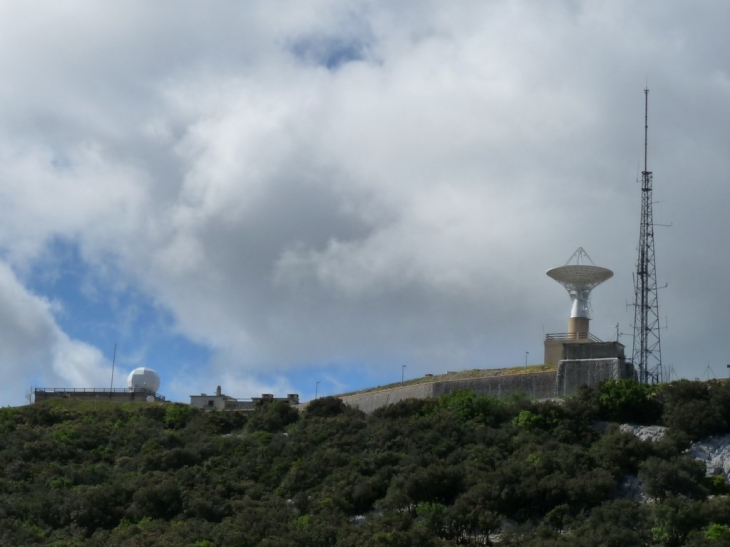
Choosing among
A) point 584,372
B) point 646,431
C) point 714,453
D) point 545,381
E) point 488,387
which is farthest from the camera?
point 488,387

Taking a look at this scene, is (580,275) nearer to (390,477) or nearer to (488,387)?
(488,387)

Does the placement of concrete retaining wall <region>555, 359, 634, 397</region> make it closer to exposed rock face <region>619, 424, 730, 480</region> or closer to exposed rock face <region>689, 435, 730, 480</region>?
exposed rock face <region>619, 424, 730, 480</region>

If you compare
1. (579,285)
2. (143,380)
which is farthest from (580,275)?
(143,380)

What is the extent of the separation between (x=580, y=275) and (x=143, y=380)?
87.7 feet

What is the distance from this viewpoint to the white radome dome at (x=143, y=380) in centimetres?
6469

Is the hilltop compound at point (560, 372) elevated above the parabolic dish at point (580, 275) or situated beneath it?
situated beneath

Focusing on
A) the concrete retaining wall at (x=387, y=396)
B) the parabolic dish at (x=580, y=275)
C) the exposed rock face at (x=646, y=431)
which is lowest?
the exposed rock face at (x=646, y=431)

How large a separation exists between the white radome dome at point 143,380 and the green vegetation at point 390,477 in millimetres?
13359

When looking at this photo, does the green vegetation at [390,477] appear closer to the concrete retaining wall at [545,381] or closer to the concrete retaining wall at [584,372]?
the concrete retaining wall at [545,381]

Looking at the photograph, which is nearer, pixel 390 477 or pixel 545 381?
pixel 390 477

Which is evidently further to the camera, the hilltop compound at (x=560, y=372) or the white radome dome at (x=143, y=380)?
the white radome dome at (x=143, y=380)

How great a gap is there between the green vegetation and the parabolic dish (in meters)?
9.54

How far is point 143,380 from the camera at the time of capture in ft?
213

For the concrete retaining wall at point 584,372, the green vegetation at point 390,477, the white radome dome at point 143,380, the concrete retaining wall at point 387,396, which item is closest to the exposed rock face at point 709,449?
the green vegetation at point 390,477
